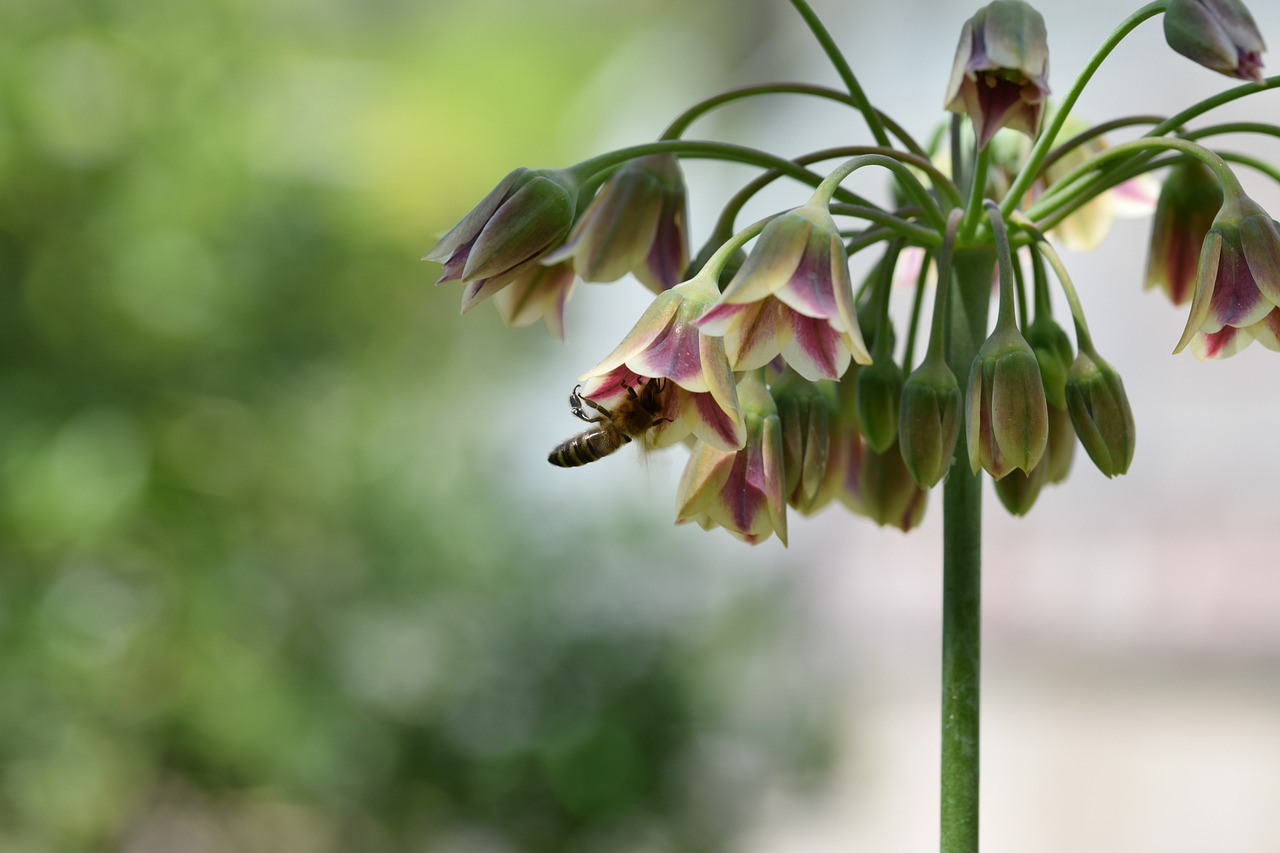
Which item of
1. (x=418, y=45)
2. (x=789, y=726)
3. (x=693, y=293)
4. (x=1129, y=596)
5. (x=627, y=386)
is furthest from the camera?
(x=418, y=45)

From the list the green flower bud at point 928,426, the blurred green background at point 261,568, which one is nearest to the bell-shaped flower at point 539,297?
the green flower bud at point 928,426

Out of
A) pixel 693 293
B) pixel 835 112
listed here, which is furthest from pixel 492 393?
pixel 693 293

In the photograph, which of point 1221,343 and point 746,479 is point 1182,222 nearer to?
point 1221,343

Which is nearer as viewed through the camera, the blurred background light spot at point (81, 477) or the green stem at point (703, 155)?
the green stem at point (703, 155)

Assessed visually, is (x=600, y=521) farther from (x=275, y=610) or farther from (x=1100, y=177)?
(x=1100, y=177)

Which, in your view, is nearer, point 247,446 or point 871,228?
point 871,228

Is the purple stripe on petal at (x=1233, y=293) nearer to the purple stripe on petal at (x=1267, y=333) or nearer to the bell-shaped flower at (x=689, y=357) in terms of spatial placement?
the purple stripe on petal at (x=1267, y=333)

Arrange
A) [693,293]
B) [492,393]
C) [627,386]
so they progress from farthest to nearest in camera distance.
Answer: [492,393] < [627,386] < [693,293]

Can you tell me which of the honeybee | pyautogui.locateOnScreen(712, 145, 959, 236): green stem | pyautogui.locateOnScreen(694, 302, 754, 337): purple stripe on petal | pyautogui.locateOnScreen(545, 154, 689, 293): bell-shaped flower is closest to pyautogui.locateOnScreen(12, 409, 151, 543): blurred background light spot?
the honeybee
